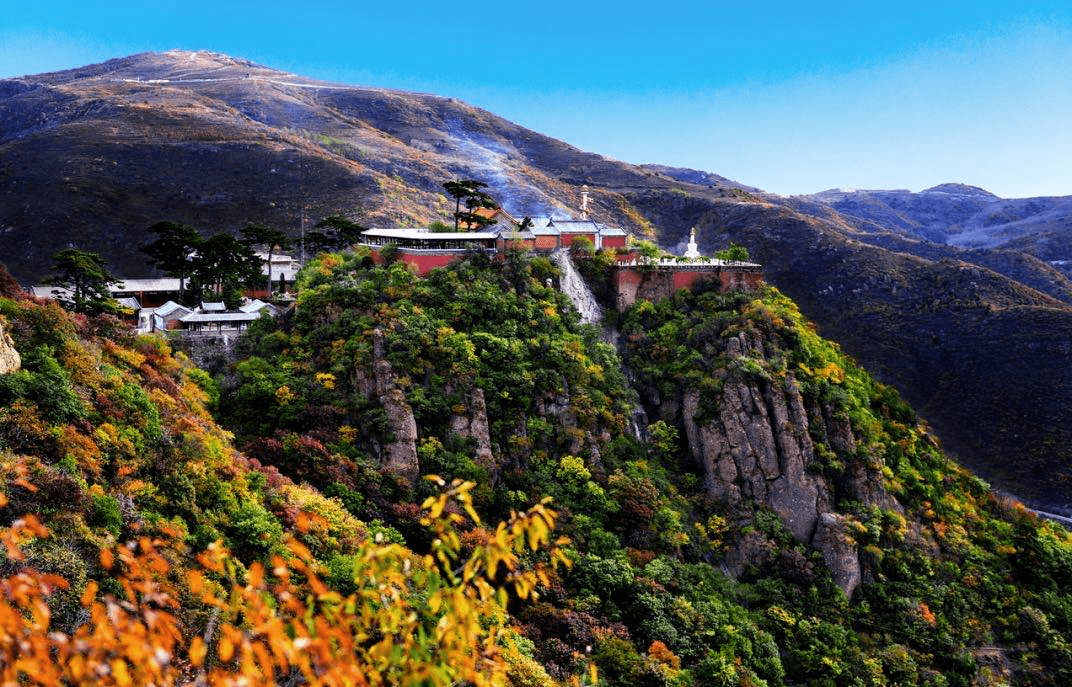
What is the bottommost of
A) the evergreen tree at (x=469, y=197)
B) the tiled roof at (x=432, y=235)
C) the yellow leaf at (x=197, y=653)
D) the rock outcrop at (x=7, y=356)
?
the yellow leaf at (x=197, y=653)

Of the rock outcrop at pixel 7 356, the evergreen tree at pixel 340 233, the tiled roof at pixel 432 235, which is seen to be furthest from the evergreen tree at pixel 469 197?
the rock outcrop at pixel 7 356

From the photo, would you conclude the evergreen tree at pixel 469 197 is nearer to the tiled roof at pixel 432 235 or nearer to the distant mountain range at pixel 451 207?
the tiled roof at pixel 432 235

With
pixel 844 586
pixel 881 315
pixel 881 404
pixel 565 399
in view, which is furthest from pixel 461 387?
pixel 881 315

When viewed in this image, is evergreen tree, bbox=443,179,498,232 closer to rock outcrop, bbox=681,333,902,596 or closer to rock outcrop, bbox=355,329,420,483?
rock outcrop, bbox=355,329,420,483

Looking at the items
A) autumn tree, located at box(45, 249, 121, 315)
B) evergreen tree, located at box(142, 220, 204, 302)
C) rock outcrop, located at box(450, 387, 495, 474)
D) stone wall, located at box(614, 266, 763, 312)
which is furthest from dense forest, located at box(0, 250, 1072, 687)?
evergreen tree, located at box(142, 220, 204, 302)

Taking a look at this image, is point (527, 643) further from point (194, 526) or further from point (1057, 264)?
point (1057, 264)

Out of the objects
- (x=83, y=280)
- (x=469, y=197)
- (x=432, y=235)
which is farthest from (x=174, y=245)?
(x=469, y=197)
